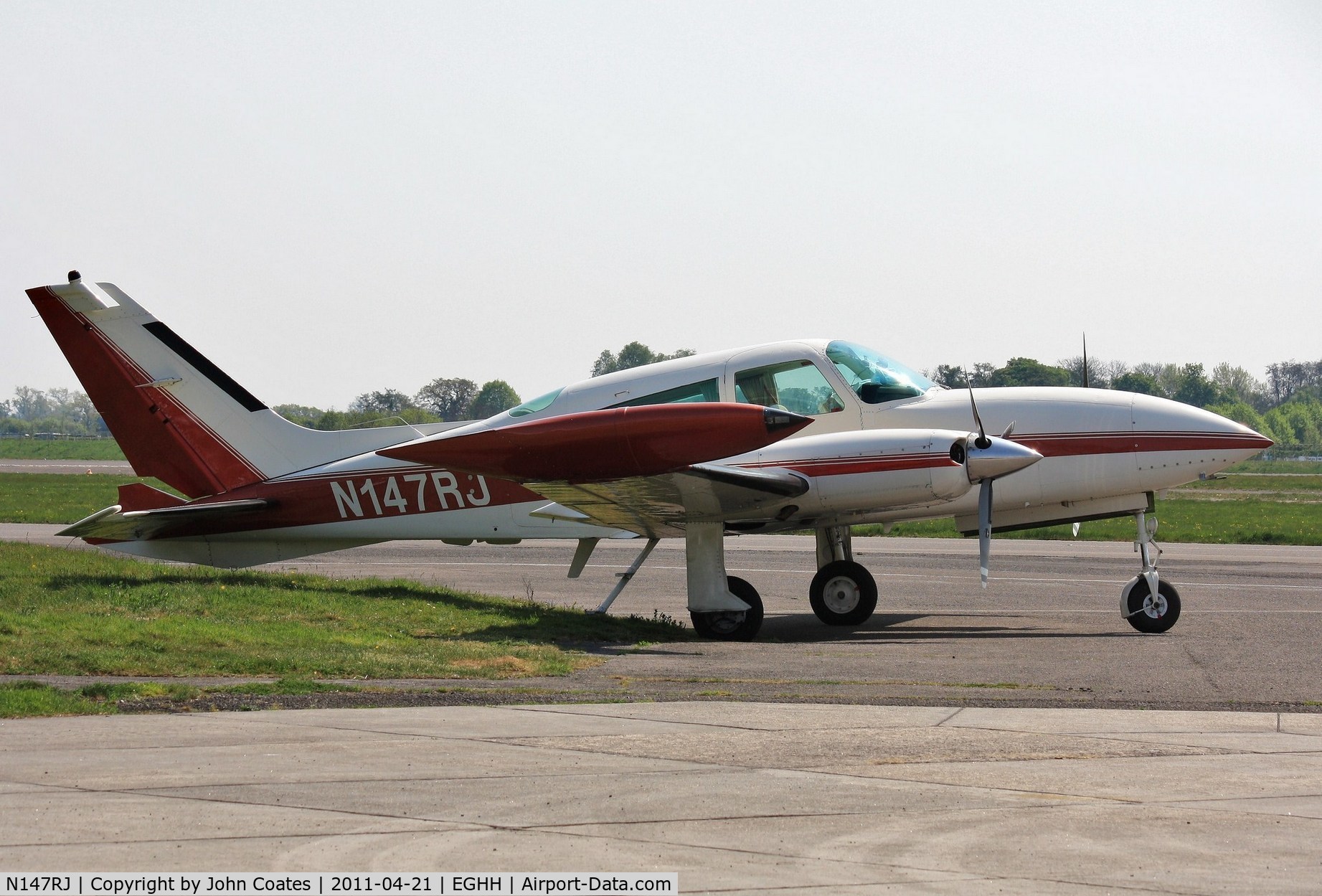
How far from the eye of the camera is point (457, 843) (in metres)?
5.51

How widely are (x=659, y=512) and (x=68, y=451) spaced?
365 feet

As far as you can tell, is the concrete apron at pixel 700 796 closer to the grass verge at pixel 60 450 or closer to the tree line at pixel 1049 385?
the tree line at pixel 1049 385

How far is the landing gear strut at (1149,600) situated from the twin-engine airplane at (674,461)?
0.03 metres

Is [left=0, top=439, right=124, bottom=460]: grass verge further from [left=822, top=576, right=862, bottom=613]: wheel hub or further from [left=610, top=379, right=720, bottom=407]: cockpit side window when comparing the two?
[left=822, top=576, right=862, bottom=613]: wheel hub

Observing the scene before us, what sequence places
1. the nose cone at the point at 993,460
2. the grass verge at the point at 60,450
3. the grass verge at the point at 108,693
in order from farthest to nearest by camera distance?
the grass verge at the point at 60,450
the nose cone at the point at 993,460
the grass verge at the point at 108,693

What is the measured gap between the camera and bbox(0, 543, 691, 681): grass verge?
35.0 ft

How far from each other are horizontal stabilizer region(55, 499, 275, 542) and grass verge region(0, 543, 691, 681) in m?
0.47

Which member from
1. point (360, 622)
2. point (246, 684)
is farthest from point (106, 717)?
point (360, 622)

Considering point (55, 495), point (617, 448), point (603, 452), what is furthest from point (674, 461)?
point (55, 495)
